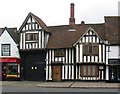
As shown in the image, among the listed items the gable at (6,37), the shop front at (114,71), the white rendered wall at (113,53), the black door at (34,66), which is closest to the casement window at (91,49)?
the white rendered wall at (113,53)

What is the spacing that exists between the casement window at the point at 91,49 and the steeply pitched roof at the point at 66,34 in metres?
1.90

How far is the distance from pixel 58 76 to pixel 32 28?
6.68 meters

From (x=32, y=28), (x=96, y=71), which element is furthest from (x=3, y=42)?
(x=96, y=71)

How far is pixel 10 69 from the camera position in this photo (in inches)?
1602

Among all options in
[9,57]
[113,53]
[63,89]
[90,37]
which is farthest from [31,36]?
[63,89]

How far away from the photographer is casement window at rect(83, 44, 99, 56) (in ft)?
123

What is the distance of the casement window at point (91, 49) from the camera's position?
3738cm

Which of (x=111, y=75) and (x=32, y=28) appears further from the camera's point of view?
(x=32, y=28)

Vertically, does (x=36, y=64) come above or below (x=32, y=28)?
below

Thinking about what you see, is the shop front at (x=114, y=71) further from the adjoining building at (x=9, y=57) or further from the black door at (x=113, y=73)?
the adjoining building at (x=9, y=57)

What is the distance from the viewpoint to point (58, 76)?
3872 cm

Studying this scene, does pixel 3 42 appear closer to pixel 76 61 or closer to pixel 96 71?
pixel 76 61

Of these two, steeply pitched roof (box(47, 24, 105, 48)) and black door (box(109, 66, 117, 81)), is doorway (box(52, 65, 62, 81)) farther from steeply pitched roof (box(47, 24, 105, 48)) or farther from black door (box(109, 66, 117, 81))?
black door (box(109, 66, 117, 81))

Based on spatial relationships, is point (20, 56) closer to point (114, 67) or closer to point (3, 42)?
point (3, 42)
